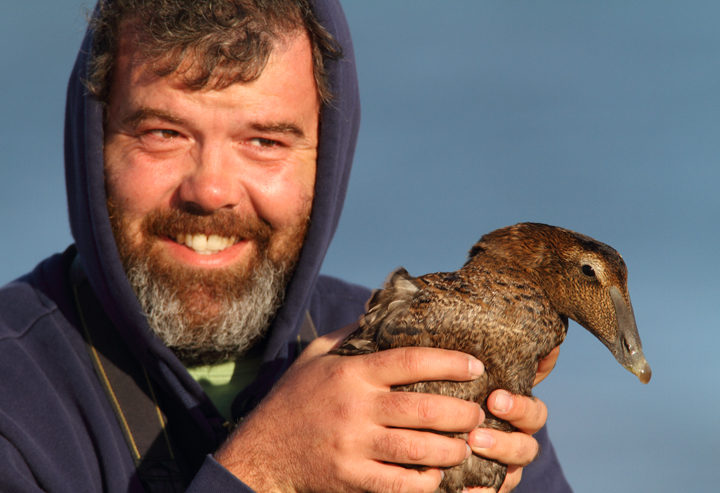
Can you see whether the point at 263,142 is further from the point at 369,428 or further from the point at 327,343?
the point at 369,428

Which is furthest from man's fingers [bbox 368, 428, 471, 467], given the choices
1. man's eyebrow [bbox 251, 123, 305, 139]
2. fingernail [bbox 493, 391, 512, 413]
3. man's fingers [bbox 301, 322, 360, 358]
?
man's eyebrow [bbox 251, 123, 305, 139]

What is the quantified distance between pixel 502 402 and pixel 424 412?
350 millimetres

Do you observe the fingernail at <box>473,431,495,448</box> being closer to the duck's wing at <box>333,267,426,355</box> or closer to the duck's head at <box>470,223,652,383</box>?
the duck's wing at <box>333,267,426,355</box>

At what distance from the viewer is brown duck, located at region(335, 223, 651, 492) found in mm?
2334

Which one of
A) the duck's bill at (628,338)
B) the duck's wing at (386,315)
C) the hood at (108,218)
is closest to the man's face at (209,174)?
the hood at (108,218)

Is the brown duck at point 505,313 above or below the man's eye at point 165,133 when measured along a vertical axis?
below

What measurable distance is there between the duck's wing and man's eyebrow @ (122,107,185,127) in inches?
59.0

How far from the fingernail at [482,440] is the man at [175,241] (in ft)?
1.69

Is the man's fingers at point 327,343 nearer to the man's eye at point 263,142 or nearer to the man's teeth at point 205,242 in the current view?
the man's teeth at point 205,242

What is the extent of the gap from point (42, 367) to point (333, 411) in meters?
1.86

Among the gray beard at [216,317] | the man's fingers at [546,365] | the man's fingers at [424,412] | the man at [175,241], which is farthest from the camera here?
the gray beard at [216,317]

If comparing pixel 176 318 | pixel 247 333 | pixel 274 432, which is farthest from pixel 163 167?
pixel 274 432

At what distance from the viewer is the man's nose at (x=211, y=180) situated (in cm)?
315

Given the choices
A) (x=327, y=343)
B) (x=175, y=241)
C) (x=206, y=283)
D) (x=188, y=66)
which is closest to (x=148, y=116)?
(x=188, y=66)
